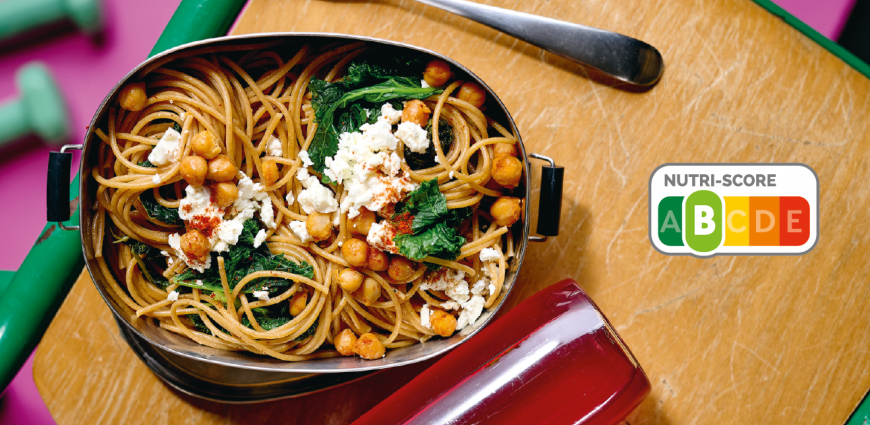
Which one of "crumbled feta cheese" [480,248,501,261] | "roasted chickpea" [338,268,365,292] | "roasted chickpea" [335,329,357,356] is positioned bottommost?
"roasted chickpea" [335,329,357,356]

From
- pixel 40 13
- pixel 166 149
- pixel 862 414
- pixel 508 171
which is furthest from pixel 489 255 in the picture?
pixel 40 13

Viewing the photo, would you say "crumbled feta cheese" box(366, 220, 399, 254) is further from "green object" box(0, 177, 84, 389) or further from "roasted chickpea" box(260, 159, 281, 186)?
"green object" box(0, 177, 84, 389)

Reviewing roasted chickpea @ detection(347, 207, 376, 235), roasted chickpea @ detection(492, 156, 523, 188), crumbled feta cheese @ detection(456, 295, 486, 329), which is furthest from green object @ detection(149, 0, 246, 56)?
crumbled feta cheese @ detection(456, 295, 486, 329)

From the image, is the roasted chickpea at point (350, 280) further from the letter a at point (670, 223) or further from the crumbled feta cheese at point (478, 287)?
the letter a at point (670, 223)

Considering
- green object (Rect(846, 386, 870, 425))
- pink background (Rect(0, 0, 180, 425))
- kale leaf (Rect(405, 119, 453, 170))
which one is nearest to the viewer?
kale leaf (Rect(405, 119, 453, 170))

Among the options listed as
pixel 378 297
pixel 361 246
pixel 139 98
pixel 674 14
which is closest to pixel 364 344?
pixel 378 297
